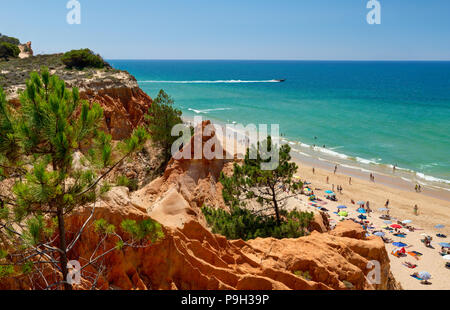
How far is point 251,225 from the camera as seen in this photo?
17312mm

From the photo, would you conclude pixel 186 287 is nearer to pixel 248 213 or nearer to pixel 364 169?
pixel 248 213

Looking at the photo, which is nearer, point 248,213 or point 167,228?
point 167,228

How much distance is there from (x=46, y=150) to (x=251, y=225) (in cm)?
1240

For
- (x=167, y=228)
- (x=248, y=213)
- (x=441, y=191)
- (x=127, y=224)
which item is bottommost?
(x=441, y=191)

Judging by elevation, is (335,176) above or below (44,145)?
below

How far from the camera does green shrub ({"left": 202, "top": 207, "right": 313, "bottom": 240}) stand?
16.5 metres

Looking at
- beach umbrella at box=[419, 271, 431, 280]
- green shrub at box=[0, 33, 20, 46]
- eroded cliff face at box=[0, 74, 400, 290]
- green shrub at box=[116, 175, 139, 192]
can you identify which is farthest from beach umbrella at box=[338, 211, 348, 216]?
green shrub at box=[0, 33, 20, 46]

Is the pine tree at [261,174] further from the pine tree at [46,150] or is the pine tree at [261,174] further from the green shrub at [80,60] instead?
the green shrub at [80,60]

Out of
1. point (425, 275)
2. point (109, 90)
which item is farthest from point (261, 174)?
point (109, 90)

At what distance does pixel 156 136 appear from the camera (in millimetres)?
28031

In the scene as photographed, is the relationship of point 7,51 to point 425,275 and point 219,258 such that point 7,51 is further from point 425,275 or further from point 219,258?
point 425,275
